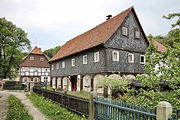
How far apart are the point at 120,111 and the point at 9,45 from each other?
3502 cm

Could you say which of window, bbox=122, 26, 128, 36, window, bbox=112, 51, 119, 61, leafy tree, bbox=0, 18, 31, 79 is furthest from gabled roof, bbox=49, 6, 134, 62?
leafy tree, bbox=0, 18, 31, 79

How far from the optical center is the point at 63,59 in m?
25.0

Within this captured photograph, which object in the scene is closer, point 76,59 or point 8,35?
point 76,59

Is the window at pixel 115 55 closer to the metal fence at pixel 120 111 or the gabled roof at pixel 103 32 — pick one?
the gabled roof at pixel 103 32

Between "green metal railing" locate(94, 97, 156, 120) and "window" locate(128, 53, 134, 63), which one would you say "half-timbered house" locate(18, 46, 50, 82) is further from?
"green metal railing" locate(94, 97, 156, 120)

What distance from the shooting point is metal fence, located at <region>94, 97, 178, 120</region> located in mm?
4080

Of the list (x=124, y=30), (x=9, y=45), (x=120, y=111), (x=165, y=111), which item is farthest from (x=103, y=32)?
(x=9, y=45)

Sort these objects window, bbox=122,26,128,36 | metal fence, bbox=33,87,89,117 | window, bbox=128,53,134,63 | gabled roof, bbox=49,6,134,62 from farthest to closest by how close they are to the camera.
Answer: window, bbox=128,53,134,63, window, bbox=122,26,128,36, gabled roof, bbox=49,6,134,62, metal fence, bbox=33,87,89,117

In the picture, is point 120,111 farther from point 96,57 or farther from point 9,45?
point 9,45

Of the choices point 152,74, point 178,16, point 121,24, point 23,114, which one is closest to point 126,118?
point 152,74

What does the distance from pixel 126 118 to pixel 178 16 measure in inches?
744

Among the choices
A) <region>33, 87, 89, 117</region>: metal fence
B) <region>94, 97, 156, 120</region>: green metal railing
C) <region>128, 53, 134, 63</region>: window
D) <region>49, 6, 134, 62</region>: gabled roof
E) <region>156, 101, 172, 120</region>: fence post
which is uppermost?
<region>49, 6, 134, 62</region>: gabled roof

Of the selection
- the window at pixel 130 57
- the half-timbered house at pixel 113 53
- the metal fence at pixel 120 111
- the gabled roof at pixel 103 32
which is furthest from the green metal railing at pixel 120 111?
the window at pixel 130 57

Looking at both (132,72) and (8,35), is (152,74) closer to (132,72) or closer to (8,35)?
(132,72)
